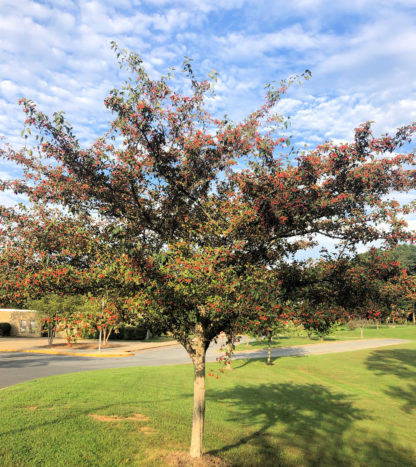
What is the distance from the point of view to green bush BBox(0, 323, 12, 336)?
41.0 meters

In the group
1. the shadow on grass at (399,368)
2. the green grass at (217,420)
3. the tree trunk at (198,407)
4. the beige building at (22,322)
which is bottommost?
the shadow on grass at (399,368)

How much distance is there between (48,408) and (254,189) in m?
9.26

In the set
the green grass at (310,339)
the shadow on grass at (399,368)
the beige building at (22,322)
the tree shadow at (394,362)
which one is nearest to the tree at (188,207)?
the shadow on grass at (399,368)

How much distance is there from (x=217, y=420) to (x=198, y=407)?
14.5 feet

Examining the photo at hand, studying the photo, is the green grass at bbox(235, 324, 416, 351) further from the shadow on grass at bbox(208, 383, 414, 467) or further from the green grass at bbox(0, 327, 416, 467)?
the shadow on grass at bbox(208, 383, 414, 467)

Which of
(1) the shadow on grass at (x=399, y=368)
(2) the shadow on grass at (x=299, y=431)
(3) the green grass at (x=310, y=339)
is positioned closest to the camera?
(2) the shadow on grass at (x=299, y=431)

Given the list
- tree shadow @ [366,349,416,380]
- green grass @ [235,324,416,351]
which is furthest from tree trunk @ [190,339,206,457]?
green grass @ [235,324,416,351]

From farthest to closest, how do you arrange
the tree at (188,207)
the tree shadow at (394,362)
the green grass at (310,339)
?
the green grass at (310,339) < the tree shadow at (394,362) < the tree at (188,207)

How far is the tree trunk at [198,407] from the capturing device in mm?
8133

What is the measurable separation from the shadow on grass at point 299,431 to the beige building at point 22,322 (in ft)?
108

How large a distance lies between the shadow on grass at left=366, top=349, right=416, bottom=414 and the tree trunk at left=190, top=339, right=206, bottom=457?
38.8 feet

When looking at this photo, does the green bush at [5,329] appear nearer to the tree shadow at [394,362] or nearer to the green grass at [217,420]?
the green grass at [217,420]

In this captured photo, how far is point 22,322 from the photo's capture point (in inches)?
1663

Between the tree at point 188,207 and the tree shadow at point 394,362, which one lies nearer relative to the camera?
the tree at point 188,207
